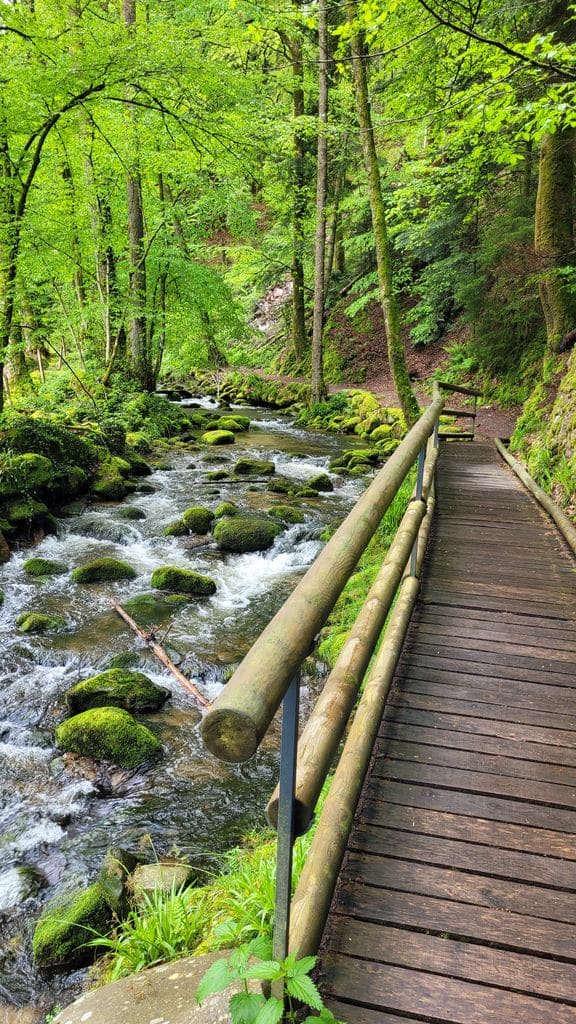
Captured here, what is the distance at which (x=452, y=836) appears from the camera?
248 centimetres

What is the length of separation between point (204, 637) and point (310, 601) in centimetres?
513

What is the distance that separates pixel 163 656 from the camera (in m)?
6.10

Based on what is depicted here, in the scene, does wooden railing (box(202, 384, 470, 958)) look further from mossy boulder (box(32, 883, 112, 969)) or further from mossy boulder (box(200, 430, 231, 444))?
mossy boulder (box(200, 430, 231, 444))

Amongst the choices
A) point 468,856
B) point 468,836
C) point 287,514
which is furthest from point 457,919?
point 287,514

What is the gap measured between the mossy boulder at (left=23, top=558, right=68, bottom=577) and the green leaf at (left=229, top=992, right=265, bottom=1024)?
7.03 metres

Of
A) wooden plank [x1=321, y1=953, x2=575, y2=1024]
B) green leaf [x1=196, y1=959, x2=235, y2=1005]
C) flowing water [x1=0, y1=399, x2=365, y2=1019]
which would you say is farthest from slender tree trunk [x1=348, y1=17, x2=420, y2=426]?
green leaf [x1=196, y1=959, x2=235, y2=1005]

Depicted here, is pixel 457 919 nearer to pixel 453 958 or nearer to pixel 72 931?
pixel 453 958

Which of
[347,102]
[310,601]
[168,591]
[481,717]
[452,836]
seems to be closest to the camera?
[310,601]

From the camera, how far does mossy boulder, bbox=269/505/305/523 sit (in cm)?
991

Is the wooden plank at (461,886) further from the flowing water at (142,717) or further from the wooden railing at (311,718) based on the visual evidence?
the flowing water at (142,717)

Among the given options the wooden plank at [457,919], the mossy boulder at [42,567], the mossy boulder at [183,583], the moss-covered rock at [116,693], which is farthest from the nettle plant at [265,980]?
the mossy boulder at [42,567]

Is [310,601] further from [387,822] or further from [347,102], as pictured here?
[347,102]

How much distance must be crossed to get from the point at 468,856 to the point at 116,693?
12.2 ft

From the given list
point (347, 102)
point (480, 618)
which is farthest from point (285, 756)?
point (347, 102)
